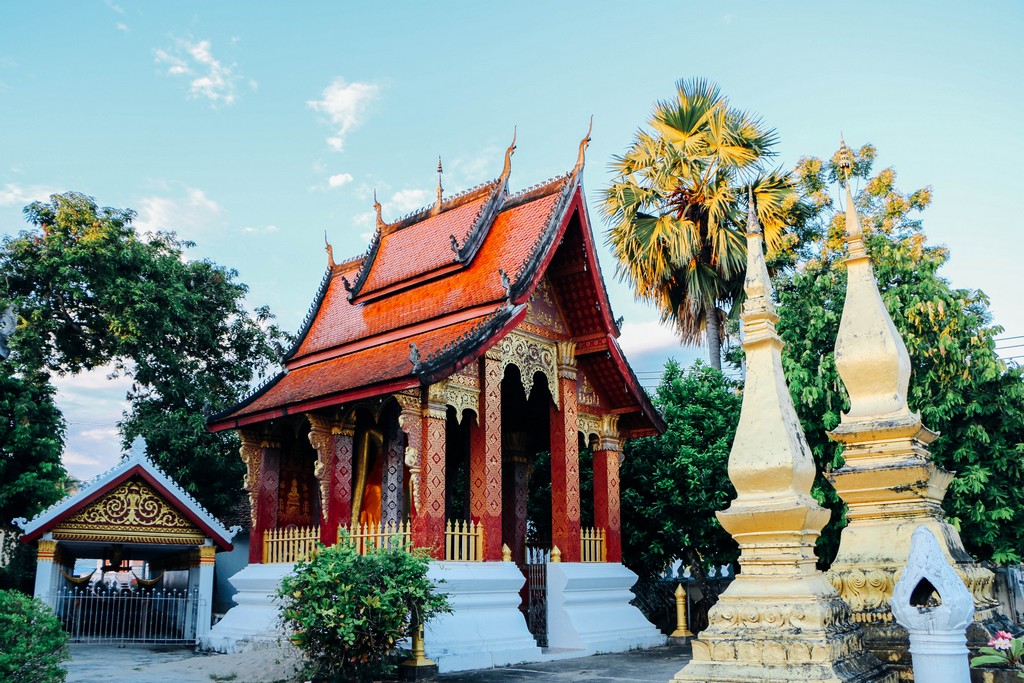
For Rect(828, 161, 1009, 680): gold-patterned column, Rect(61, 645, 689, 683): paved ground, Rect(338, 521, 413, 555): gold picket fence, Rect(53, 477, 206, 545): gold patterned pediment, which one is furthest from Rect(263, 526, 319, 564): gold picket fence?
Rect(828, 161, 1009, 680): gold-patterned column

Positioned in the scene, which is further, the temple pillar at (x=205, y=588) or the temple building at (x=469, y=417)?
the temple pillar at (x=205, y=588)

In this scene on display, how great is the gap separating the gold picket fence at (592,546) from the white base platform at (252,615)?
437 cm

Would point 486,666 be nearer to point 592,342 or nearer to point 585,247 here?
point 592,342

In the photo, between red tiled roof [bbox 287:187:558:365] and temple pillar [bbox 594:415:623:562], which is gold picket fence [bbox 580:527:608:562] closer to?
temple pillar [bbox 594:415:623:562]

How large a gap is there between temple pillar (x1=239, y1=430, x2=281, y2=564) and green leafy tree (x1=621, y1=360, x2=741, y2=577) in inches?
252

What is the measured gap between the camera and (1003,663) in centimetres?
548

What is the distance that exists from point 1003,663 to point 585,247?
28.7 ft

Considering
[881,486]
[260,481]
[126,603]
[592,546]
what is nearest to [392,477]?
[260,481]

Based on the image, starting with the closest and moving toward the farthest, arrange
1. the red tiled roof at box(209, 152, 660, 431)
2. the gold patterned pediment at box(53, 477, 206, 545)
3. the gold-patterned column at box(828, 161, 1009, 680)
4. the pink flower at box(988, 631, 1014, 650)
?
1. the pink flower at box(988, 631, 1014, 650)
2. the gold-patterned column at box(828, 161, 1009, 680)
3. the red tiled roof at box(209, 152, 660, 431)
4. the gold patterned pediment at box(53, 477, 206, 545)

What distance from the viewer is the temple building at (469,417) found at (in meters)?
11.0

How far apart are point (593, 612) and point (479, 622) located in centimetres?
247

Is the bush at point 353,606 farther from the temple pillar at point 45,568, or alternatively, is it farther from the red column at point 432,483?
the temple pillar at point 45,568

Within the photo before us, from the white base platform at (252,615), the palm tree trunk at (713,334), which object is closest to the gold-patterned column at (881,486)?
the white base platform at (252,615)

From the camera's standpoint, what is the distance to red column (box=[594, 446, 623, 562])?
44.8ft
